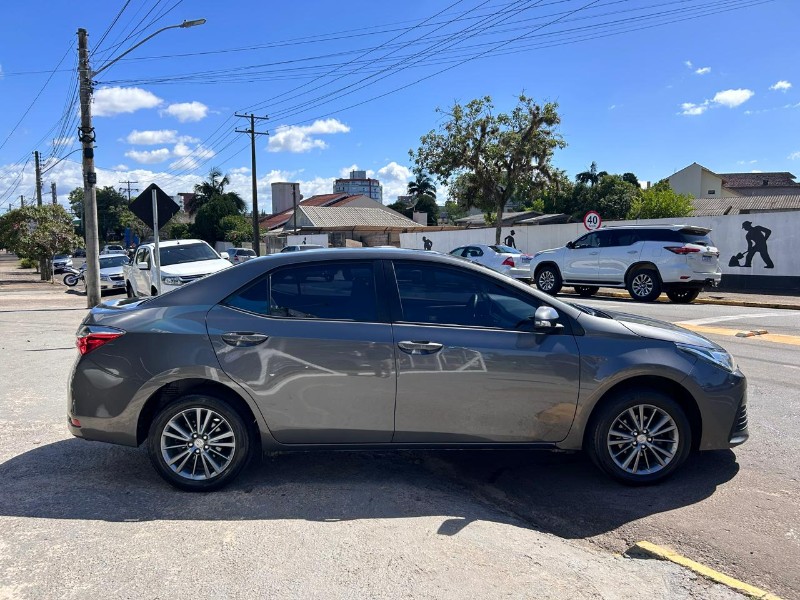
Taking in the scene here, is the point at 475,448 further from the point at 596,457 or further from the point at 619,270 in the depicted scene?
the point at 619,270

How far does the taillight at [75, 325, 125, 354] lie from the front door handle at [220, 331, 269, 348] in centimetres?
73

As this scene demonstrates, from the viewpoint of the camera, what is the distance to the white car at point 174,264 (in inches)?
570

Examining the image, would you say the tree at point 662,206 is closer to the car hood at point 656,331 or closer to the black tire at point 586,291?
the black tire at point 586,291

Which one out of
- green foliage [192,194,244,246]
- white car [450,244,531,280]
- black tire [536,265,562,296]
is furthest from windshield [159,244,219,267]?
green foliage [192,194,244,246]

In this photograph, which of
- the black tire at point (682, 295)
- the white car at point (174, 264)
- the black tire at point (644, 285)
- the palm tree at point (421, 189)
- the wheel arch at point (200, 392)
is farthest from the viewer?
the palm tree at point (421, 189)

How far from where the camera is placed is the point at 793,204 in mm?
57656

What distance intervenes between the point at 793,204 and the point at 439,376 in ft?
212

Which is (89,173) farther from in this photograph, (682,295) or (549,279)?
(682,295)

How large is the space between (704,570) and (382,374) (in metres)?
2.11

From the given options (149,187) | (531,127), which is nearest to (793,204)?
(531,127)

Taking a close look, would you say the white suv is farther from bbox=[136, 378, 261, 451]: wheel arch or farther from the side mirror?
bbox=[136, 378, 261, 451]: wheel arch

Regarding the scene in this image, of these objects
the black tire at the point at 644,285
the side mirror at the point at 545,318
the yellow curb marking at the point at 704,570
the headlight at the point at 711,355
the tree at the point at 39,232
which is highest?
the tree at the point at 39,232

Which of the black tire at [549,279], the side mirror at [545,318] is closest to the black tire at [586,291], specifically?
the black tire at [549,279]

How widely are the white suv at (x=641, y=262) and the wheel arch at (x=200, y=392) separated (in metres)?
14.3
